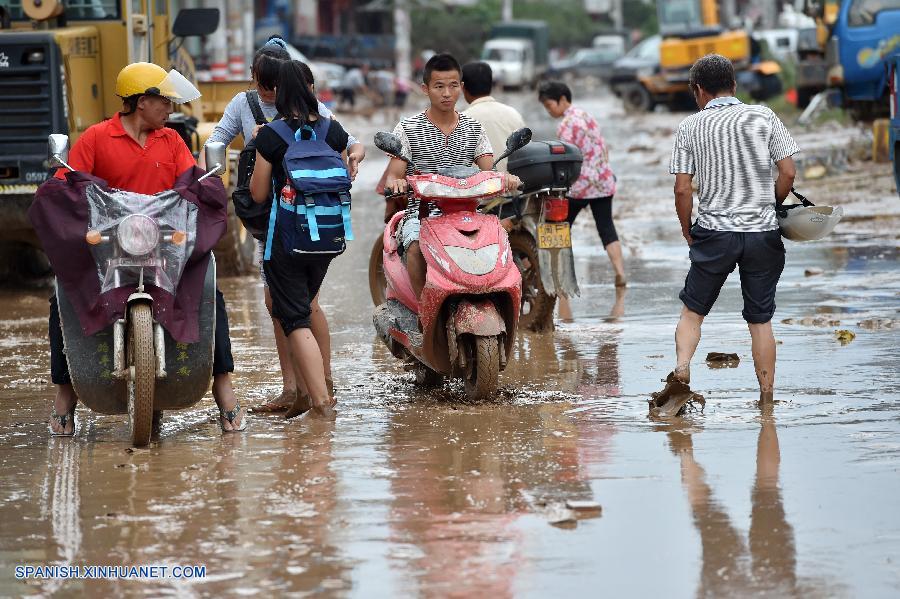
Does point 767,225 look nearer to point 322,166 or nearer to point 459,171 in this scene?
point 459,171

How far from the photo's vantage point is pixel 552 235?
10164 millimetres

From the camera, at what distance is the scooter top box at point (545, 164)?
390 inches

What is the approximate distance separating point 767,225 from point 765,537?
2533 millimetres

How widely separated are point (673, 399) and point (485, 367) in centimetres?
96

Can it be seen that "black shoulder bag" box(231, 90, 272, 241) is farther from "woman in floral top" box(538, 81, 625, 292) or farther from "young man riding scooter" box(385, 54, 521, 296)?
"woman in floral top" box(538, 81, 625, 292)

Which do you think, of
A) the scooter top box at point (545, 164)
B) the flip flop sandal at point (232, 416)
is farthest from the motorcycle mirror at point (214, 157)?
the scooter top box at point (545, 164)

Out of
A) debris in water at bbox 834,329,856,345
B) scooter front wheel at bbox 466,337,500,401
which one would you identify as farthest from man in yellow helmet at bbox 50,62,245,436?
debris in water at bbox 834,329,856,345

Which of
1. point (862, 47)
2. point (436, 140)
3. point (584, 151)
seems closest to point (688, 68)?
point (862, 47)

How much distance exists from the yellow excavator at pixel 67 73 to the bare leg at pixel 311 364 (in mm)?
5201

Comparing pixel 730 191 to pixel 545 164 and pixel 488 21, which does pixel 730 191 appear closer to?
pixel 545 164

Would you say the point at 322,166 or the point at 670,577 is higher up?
the point at 322,166

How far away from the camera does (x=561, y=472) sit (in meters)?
6.45

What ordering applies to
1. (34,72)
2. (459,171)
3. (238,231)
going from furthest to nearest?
(238,231), (34,72), (459,171)

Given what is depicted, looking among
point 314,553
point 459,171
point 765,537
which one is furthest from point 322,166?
point 765,537
